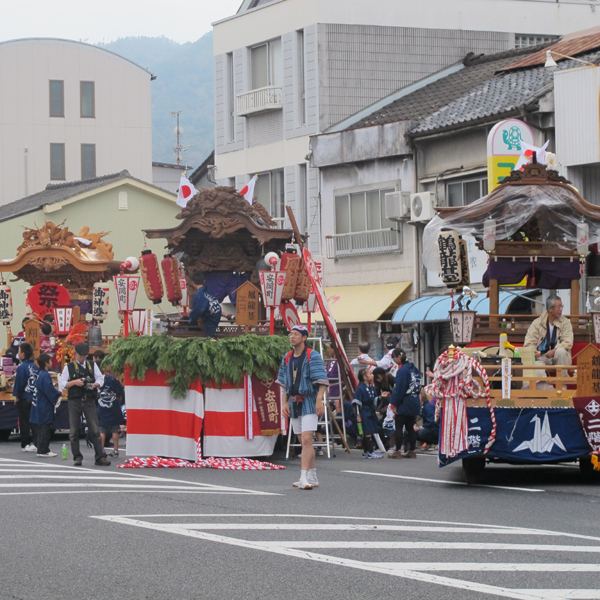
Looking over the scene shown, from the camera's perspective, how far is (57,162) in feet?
163

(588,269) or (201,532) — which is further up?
(588,269)

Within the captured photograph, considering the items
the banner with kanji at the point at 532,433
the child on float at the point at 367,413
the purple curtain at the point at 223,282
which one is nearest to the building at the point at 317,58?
the purple curtain at the point at 223,282

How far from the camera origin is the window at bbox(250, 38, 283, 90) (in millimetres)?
33406

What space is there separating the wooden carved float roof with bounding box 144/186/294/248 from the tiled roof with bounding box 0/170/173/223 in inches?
884

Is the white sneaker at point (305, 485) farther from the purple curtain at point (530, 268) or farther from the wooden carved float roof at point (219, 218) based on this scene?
the wooden carved float roof at point (219, 218)

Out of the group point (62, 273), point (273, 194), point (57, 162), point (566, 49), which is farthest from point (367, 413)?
point (57, 162)

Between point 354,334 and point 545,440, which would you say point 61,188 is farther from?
point 545,440

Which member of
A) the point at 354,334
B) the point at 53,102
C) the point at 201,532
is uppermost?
the point at 53,102

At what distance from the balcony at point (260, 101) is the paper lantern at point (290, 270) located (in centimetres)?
1592

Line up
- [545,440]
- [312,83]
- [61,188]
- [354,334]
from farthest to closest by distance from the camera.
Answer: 1. [61,188]
2. [312,83]
3. [354,334]
4. [545,440]

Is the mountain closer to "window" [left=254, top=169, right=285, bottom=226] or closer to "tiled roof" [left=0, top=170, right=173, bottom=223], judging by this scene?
"tiled roof" [left=0, top=170, right=173, bottom=223]

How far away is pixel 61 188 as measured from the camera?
1791 inches

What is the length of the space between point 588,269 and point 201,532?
53.5 feet

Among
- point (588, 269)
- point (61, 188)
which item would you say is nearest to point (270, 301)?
point (588, 269)
